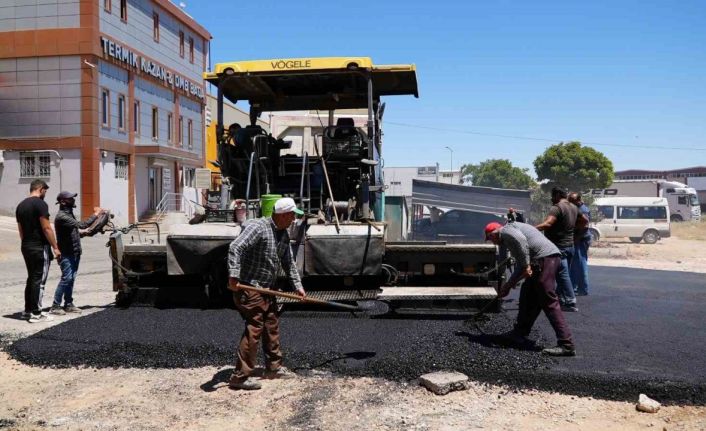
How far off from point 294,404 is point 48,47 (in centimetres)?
1903

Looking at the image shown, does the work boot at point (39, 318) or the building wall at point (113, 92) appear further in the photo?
the building wall at point (113, 92)

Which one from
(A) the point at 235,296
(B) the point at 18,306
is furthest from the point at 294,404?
(B) the point at 18,306

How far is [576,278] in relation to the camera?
851 centimetres

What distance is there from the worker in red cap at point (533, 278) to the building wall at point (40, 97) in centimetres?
1758

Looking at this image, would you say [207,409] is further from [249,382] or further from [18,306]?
[18,306]

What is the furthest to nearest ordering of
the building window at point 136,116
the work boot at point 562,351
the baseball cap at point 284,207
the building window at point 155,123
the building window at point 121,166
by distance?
the building window at point 155,123
the building window at point 136,116
the building window at point 121,166
the work boot at point 562,351
the baseball cap at point 284,207

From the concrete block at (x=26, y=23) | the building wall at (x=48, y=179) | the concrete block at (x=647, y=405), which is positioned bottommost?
the concrete block at (x=647, y=405)

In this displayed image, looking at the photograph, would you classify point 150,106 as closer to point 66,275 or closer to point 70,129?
point 70,129

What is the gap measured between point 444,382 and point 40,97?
63.2 ft

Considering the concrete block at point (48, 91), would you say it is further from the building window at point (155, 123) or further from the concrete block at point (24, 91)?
the building window at point (155, 123)

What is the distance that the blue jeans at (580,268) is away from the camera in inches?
328

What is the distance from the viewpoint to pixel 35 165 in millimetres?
19953

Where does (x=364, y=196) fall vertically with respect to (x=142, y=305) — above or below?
above

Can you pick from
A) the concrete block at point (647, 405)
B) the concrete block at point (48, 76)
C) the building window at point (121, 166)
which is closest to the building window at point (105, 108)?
the building window at point (121, 166)
